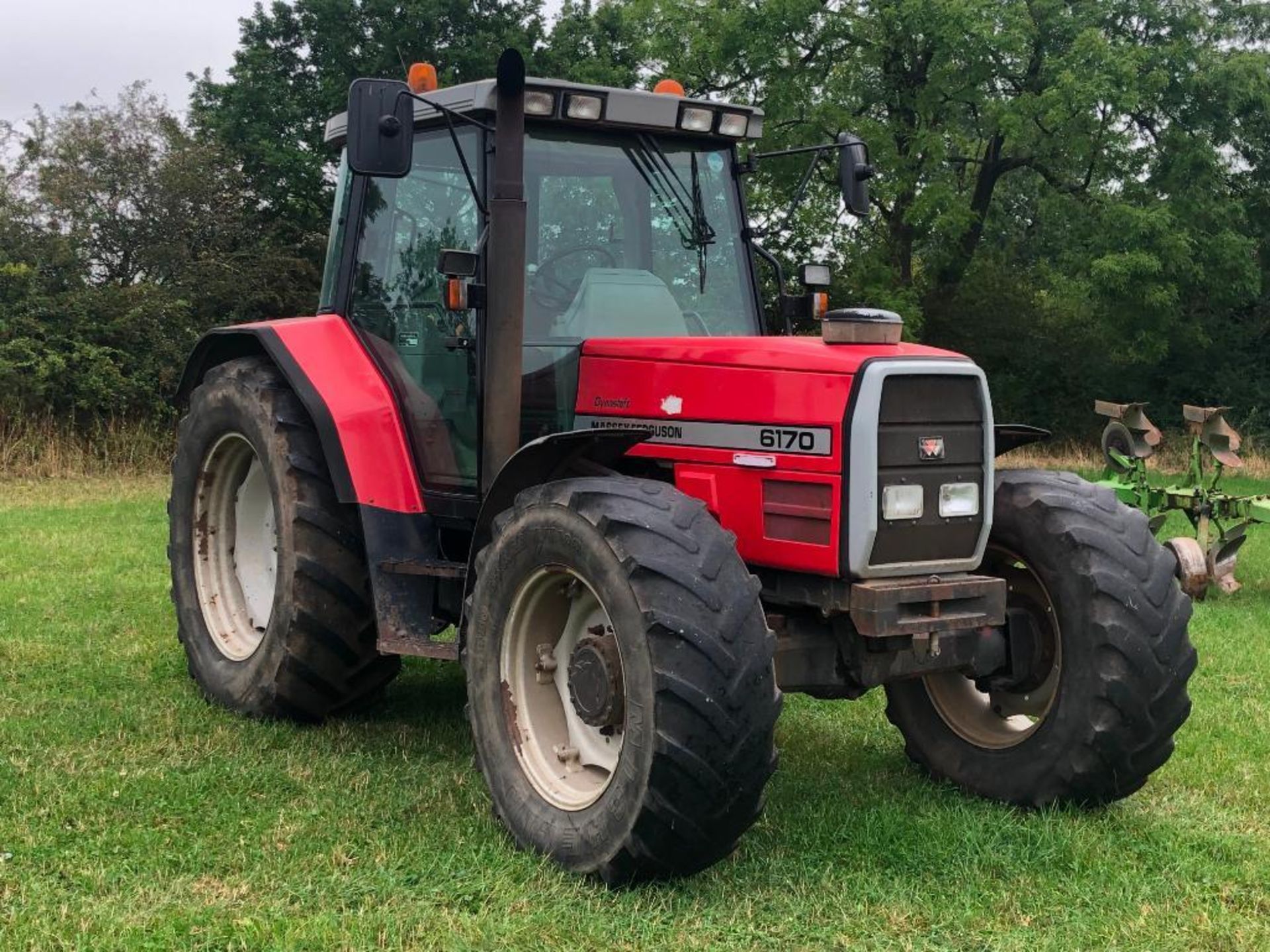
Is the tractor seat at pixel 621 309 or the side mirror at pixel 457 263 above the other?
the side mirror at pixel 457 263

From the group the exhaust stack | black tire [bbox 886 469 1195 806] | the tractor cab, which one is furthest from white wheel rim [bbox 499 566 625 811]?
black tire [bbox 886 469 1195 806]

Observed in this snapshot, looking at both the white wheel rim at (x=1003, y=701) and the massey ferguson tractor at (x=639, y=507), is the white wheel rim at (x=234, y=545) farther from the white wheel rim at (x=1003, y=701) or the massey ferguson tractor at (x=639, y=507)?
the white wheel rim at (x=1003, y=701)

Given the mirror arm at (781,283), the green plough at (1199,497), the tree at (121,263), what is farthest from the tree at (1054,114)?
the mirror arm at (781,283)

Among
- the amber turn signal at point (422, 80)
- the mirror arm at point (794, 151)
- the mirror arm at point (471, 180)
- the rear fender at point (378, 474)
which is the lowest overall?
the rear fender at point (378, 474)

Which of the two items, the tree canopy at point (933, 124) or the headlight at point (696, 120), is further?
the tree canopy at point (933, 124)

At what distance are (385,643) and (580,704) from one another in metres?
1.17

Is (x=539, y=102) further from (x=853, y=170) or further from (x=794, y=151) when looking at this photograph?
(x=853, y=170)

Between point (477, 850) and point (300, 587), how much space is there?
1470 millimetres

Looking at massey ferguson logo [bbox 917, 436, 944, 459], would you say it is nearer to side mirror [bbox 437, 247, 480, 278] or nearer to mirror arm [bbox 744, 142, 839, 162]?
mirror arm [bbox 744, 142, 839, 162]

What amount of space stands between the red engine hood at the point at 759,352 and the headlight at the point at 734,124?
3.36ft

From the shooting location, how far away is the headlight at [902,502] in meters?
3.80

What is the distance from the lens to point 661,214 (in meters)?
4.82

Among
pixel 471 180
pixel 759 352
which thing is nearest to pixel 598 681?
pixel 759 352

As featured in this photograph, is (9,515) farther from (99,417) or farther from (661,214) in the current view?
(661,214)
